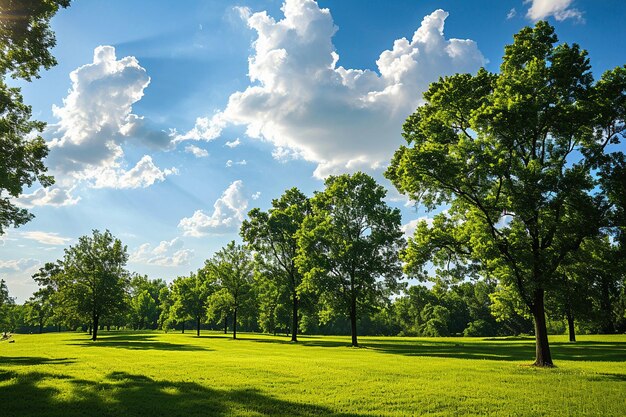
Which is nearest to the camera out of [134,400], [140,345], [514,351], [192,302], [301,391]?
[134,400]

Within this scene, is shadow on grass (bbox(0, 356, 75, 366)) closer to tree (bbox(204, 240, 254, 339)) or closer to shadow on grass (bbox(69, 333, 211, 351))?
shadow on grass (bbox(69, 333, 211, 351))

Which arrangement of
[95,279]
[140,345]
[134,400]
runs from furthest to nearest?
[95,279], [140,345], [134,400]

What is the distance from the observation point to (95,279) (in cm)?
6047

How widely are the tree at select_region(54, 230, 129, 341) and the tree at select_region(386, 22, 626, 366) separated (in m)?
50.8

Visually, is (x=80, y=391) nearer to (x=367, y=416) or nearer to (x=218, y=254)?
(x=367, y=416)

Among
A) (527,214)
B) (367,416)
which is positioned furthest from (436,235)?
(367,416)

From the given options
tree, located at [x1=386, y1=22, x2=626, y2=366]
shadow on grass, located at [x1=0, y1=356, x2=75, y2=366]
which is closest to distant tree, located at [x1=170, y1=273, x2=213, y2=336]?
shadow on grass, located at [x1=0, y1=356, x2=75, y2=366]

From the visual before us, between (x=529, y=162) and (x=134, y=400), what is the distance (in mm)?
23852

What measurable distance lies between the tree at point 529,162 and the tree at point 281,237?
3727 centimetres

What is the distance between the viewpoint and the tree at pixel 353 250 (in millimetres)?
47969

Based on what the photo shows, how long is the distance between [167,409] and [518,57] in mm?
27929

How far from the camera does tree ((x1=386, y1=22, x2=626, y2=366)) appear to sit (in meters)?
24.4

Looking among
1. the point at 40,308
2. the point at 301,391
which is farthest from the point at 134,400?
the point at 40,308

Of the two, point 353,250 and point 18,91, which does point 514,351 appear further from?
point 18,91
